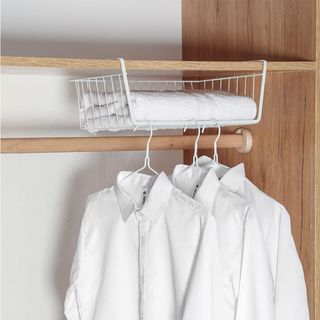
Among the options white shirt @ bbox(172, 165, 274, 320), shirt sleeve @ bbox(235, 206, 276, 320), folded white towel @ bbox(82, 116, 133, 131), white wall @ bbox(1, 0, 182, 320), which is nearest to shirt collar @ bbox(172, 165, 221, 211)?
white shirt @ bbox(172, 165, 274, 320)

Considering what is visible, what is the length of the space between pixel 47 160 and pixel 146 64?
2.58 ft

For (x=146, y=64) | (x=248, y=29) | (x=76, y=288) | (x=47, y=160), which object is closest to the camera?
(x=146, y=64)

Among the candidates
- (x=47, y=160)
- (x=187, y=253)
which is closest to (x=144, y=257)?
(x=187, y=253)

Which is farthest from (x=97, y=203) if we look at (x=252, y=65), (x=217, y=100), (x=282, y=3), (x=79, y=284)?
(x=282, y=3)

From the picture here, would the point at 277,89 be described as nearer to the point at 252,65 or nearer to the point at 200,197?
the point at 252,65

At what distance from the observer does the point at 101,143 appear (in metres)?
1.86

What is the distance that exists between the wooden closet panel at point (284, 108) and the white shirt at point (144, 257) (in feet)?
1.01

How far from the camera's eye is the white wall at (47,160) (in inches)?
89.0

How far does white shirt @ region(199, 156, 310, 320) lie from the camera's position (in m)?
1.75

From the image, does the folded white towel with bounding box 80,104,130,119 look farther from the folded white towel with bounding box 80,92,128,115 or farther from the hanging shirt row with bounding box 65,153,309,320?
the hanging shirt row with bounding box 65,153,309,320

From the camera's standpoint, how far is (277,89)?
1953mm

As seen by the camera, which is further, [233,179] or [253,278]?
[233,179]

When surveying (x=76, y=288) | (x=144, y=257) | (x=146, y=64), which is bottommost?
(x=76, y=288)

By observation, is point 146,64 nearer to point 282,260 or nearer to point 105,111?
point 105,111
